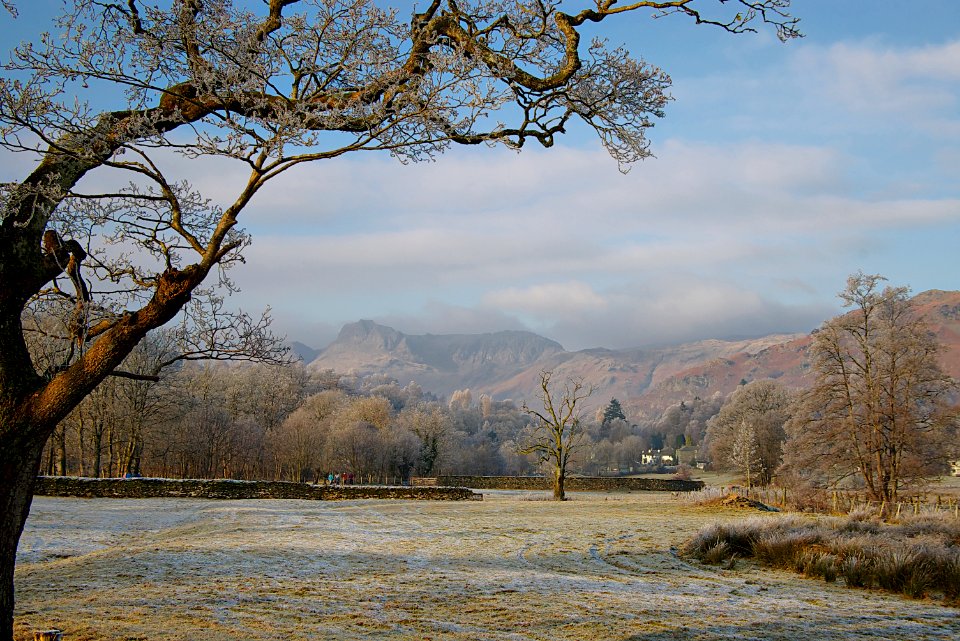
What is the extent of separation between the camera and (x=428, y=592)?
34.2 ft

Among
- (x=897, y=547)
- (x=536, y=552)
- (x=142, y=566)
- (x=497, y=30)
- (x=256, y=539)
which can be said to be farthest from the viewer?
(x=256, y=539)

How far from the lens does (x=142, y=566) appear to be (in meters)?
12.1

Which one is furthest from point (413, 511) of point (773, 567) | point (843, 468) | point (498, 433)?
point (498, 433)

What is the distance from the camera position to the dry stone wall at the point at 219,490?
3419 centimetres

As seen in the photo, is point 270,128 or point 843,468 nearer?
point 270,128

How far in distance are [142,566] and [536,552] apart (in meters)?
7.74

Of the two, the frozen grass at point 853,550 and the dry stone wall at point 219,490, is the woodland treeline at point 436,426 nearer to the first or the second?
the dry stone wall at point 219,490

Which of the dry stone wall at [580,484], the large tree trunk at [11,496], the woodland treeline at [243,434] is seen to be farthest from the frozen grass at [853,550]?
the dry stone wall at [580,484]

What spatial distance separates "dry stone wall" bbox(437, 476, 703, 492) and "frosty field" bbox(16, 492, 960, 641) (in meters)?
40.6

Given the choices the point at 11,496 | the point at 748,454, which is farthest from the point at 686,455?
the point at 11,496

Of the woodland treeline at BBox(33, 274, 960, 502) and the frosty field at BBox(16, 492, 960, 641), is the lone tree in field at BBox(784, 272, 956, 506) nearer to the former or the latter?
the woodland treeline at BBox(33, 274, 960, 502)

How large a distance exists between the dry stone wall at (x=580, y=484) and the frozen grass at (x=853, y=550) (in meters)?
40.4

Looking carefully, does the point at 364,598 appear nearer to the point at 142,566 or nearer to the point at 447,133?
the point at 142,566

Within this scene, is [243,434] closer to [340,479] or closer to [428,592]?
[340,479]
